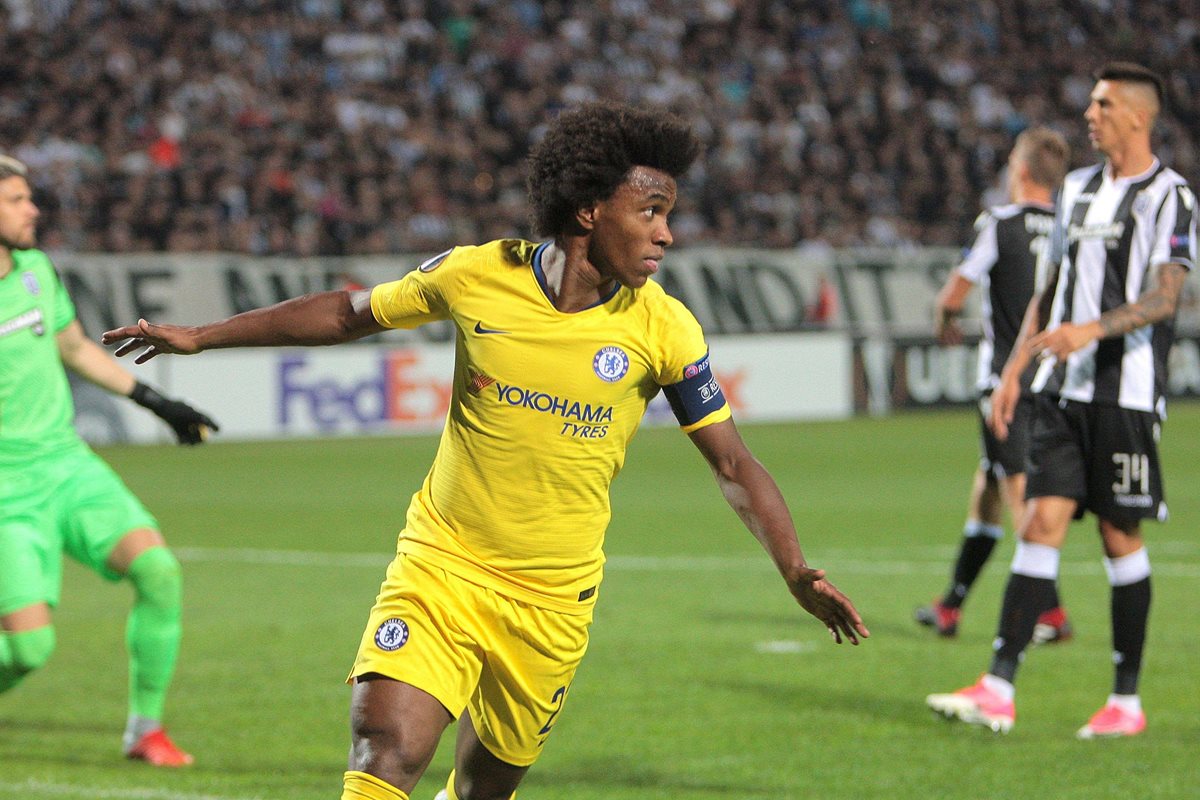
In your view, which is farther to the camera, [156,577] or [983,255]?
[983,255]

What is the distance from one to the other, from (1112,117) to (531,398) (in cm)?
347

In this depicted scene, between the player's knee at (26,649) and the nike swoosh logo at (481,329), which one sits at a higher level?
the nike swoosh logo at (481,329)

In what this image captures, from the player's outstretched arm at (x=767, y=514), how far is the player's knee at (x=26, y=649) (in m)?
2.90

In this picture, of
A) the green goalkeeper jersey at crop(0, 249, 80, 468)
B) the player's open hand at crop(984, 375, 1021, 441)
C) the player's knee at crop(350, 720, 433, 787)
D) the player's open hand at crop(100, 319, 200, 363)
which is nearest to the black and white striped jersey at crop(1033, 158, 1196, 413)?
the player's open hand at crop(984, 375, 1021, 441)

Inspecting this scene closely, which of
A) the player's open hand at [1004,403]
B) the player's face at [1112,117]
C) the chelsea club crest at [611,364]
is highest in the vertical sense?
the player's face at [1112,117]

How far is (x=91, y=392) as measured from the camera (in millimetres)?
20812

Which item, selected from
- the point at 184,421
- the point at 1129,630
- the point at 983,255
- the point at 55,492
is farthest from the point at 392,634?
the point at 983,255

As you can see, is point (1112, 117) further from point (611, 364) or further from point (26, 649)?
point (26, 649)

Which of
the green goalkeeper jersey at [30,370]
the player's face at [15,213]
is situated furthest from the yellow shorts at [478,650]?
the player's face at [15,213]

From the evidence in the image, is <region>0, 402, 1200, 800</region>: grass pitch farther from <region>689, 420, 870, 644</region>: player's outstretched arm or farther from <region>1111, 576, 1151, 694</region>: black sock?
<region>689, 420, 870, 644</region>: player's outstretched arm

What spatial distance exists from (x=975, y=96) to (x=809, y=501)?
18.9 m

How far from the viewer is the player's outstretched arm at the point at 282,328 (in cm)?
439

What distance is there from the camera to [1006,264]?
9234mm

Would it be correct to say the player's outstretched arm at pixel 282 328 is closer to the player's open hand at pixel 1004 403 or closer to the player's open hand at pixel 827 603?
the player's open hand at pixel 827 603
